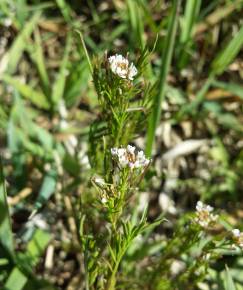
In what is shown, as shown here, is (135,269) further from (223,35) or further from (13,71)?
(223,35)

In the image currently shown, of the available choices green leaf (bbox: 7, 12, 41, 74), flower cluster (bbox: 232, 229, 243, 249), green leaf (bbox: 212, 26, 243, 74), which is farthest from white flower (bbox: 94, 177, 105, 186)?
green leaf (bbox: 7, 12, 41, 74)

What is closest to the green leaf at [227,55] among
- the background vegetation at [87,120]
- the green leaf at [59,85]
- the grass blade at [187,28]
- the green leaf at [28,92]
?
the background vegetation at [87,120]

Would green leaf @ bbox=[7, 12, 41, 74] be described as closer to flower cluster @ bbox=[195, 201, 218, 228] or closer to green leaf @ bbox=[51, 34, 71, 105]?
green leaf @ bbox=[51, 34, 71, 105]

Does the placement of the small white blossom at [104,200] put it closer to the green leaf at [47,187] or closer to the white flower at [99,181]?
the white flower at [99,181]

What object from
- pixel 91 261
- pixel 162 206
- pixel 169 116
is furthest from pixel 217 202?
pixel 91 261

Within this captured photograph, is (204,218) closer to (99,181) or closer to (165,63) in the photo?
(99,181)

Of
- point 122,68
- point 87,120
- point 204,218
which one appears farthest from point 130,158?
point 87,120
